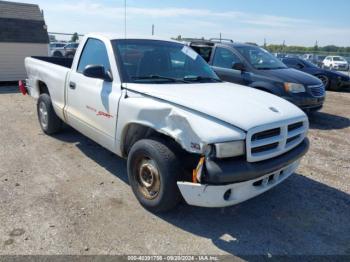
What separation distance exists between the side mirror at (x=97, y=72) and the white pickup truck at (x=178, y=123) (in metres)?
0.01

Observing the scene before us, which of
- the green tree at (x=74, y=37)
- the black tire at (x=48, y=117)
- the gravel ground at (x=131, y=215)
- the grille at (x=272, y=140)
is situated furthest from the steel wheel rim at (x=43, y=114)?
the green tree at (x=74, y=37)

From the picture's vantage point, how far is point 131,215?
12.3 feet

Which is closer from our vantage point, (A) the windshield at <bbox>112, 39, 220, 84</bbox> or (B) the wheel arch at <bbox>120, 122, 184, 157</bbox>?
(B) the wheel arch at <bbox>120, 122, 184, 157</bbox>

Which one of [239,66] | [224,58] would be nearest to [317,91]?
[239,66]

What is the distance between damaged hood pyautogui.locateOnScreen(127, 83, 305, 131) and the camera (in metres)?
3.31

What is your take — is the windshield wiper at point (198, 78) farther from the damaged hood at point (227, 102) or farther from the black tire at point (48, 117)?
the black tire at point (48, 117)

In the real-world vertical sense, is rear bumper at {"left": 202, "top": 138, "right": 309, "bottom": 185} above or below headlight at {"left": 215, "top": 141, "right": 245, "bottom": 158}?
below

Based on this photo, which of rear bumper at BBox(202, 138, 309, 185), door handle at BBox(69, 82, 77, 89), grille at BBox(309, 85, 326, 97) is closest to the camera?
rear bumper at BBox(202, 138, 309, 185)

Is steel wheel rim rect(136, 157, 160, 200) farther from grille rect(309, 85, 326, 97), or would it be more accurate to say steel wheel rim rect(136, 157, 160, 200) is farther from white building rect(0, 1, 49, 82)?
white building rect(0, 1, 49, 82)

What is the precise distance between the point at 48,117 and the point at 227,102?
3790 millimetres

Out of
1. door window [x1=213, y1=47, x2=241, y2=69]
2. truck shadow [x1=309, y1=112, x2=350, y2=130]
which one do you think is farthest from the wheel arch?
truck shadow [x1=309, y1=112, x2=350, y2=130]

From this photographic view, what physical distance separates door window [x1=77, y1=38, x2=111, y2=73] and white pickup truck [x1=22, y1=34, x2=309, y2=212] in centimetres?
2

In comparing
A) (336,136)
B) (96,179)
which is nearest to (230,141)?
(96,179)

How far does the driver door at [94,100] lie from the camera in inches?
165
